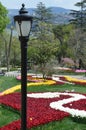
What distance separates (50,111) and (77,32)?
48157 millimetres

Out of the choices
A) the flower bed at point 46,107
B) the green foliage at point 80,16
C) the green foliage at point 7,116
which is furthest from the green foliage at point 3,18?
the green foliage at point 7,116

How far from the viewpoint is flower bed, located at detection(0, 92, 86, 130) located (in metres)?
13.2

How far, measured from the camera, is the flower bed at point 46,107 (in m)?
13.2

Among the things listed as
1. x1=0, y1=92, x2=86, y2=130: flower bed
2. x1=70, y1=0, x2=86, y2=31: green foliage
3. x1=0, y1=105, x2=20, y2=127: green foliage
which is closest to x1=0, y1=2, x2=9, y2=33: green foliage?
x1=70, y1=0, x2=86, y2=31: green foliage

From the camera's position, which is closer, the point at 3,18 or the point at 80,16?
the point at 3,18

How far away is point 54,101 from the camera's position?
17.5 meters

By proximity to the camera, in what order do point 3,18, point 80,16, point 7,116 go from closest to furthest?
1. point 7,116
2. point 3,18
3. point 80,16

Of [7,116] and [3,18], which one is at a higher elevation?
[3,18]

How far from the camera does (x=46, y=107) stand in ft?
52.1

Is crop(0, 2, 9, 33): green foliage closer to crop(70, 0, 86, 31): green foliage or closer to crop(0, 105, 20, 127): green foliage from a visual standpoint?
crop(70, 0, 86, 31): green foliage

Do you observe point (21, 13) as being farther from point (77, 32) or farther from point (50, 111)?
point (77, 32)

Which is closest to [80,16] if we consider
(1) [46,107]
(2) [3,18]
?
(2) [3,18]

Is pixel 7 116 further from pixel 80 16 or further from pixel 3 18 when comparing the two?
pixel 80 16

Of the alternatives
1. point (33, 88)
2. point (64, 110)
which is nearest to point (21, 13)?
point (64, 110)
